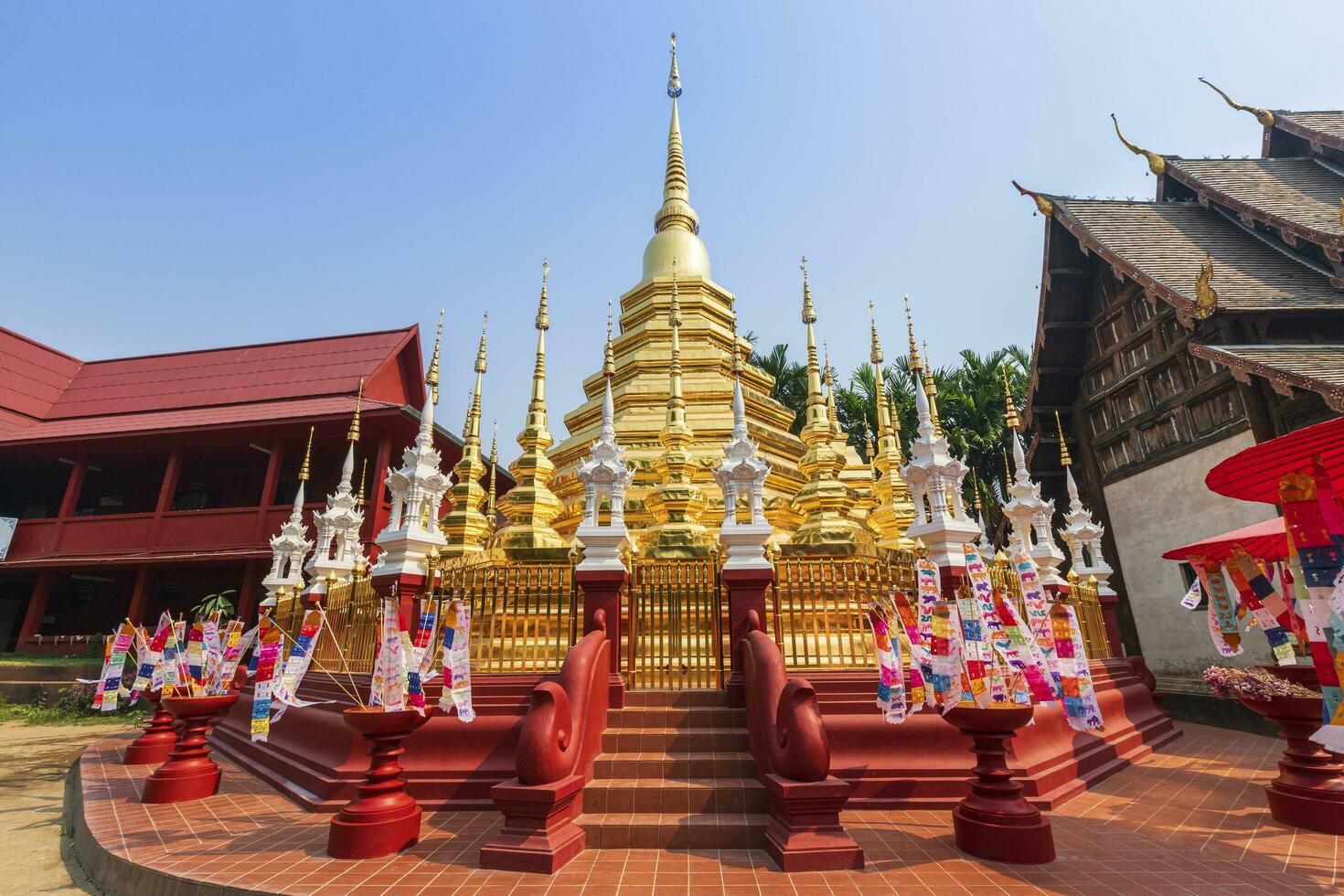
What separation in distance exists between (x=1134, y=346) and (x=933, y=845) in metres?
14.8

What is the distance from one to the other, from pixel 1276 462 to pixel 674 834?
603 cm

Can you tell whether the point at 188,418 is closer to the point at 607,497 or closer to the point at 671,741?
the point at 607,497

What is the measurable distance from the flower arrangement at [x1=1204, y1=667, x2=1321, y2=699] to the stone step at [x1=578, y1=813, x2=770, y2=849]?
4919 mm

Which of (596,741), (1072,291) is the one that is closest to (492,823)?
(596,741)

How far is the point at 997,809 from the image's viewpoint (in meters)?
5.24

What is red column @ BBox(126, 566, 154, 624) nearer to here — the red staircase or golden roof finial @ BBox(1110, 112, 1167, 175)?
the red staircase

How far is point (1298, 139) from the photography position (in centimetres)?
1792

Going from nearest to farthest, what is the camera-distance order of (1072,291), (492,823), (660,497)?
(492,823), (660,497), (1072,291)

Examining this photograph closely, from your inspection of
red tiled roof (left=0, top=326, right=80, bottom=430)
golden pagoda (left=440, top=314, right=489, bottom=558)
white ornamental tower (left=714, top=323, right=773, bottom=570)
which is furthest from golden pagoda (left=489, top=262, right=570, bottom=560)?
red tiled roof (left=0, top=326, right=80, bottom=430)

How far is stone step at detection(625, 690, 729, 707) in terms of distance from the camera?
7.27 m

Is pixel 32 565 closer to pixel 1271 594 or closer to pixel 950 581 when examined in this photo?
pixel 950 581

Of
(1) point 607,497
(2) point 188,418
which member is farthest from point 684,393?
(2) point 188,418

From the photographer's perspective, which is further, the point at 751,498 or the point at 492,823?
the point at 751,498

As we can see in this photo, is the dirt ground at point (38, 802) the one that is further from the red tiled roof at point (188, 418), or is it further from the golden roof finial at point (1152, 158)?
the golden roof finial at point (1152, 158)
